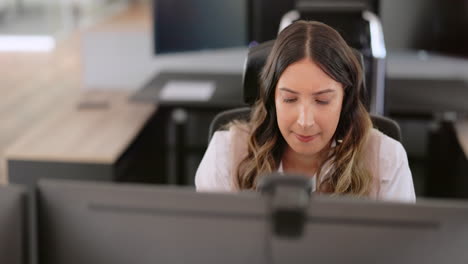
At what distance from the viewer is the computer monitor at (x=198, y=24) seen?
3.31 m

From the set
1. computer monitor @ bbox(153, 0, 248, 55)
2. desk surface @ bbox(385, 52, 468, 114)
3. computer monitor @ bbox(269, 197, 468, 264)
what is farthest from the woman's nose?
computer monitor @ bbox(153, 0, 248, 55)

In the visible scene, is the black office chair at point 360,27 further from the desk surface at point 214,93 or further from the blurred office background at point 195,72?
the desk surface at point 214,93

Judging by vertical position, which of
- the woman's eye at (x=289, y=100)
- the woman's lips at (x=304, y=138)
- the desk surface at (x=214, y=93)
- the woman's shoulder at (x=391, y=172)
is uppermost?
the woman's eye at (x=289, y=100)

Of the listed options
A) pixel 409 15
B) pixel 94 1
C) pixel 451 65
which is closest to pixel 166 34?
pixel 409 15

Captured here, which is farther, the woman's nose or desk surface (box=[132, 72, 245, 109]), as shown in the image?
desk surface (box=[132, 72, 245, 109])

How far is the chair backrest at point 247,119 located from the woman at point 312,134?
183 millimetres

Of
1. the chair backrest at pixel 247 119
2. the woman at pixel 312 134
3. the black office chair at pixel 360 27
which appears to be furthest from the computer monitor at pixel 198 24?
the woman at pixel 312 134

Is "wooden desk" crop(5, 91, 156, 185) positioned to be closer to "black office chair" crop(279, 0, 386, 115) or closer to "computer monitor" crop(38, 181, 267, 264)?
"black office chair" crop(279, 0, 386, 115)

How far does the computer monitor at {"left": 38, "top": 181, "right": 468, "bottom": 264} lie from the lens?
1.05 metres

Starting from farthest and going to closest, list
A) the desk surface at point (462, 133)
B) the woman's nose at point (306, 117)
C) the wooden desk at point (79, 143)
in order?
the desk surface at point (462, 133) < the wooden desk at point (79, 143) < the woman's nose at point (306, 117)

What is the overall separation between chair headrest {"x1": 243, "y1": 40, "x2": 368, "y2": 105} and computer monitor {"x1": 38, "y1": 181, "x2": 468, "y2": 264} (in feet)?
2.73

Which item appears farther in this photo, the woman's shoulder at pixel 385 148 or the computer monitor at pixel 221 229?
the woman's shoulder at pixel 385 148

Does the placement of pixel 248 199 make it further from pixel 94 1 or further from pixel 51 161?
pixel 94 1

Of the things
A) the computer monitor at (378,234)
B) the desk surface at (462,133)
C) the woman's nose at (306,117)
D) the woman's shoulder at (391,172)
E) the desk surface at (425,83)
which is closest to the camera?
the computer monitor at (378,234)
